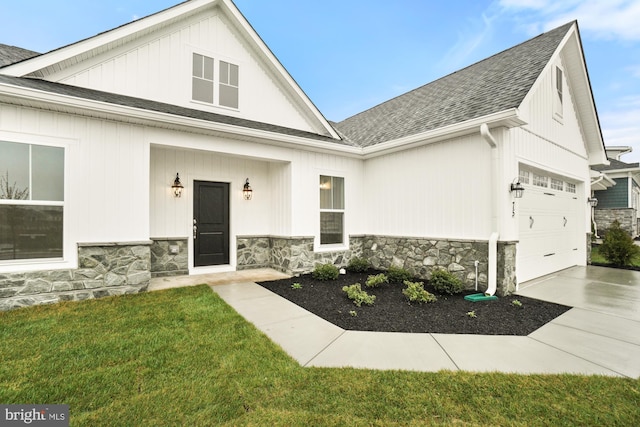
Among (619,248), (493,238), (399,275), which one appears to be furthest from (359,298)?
(619,248)

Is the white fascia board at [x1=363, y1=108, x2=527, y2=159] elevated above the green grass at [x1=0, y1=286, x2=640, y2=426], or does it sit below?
above

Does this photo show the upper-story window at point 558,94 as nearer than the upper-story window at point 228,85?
No

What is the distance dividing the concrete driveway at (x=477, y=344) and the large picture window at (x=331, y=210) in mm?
3008

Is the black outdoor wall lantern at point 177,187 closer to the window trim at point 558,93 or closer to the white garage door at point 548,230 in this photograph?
the white garage door at point 548,230

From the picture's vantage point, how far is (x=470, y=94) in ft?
22.3

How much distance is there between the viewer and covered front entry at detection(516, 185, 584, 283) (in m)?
6.32

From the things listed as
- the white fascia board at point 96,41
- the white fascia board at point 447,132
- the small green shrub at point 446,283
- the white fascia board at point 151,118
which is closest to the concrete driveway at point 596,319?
the small green shrub at point 446,283

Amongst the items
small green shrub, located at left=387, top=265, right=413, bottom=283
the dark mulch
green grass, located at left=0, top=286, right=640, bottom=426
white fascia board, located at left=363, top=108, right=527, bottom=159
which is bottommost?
the dark mulch

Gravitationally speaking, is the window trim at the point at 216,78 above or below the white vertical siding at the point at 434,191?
above

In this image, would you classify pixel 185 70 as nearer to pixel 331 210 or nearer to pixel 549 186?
pixel 331 210

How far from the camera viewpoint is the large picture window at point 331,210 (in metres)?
7.54

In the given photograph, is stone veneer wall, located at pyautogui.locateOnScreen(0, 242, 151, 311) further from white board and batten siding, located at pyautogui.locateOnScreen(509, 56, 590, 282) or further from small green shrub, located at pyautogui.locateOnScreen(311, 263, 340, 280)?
white board and batten siding, located at pyautogui.locateOnScreen(509, 56, 590, 282)

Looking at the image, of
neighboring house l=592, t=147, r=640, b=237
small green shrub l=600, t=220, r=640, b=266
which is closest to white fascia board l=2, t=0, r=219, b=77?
small green shrub l=600, t=220, r=640, b=266

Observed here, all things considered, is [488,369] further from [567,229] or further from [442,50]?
[442,50]
